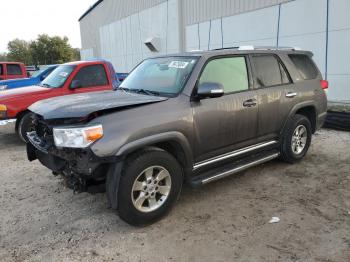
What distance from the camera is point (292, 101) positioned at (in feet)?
17.1

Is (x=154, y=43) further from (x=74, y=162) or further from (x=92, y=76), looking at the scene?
(x=74, y=162)

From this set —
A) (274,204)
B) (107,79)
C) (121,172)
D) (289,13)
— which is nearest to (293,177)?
(274,204)

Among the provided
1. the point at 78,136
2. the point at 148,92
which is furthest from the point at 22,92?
the point at 78,136

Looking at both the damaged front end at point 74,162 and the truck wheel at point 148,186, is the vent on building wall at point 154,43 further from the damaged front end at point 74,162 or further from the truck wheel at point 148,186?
the truck wheel at point 148,186

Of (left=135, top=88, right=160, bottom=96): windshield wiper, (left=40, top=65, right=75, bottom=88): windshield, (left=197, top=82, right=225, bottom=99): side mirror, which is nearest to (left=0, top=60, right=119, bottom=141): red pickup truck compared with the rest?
(left=40, top=65, right=75, bottom=88): windshield

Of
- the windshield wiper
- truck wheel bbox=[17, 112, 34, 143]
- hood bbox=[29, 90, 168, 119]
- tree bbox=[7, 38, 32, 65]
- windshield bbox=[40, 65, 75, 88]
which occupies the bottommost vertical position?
truck wheel bbox=[17, 112, 34, 143]

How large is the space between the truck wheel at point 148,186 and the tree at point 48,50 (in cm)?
6793

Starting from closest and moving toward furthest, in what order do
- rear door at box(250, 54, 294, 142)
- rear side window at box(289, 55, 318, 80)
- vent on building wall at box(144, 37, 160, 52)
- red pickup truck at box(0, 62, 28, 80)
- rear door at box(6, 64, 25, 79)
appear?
rear door at box(250, 54, 294, 142), rear side window at box(289, 55, 318, 80), red pickup truck at box(0, 62, 28, 80), rear door at box(6, 64, 25, 79), vent on building wall at box(144, 37, 160, 52)

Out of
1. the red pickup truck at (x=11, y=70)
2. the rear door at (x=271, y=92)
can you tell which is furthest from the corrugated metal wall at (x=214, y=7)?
the red pickup truck at (x=11, y=70)

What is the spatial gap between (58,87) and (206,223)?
5411mm

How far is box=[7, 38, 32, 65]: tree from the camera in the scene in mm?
71938

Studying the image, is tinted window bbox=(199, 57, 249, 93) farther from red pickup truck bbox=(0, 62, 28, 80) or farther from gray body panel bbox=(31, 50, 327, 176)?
red pickup truck bbox=(0, 62, 28, 80)

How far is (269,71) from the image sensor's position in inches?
197

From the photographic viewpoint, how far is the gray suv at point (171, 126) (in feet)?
11.2
